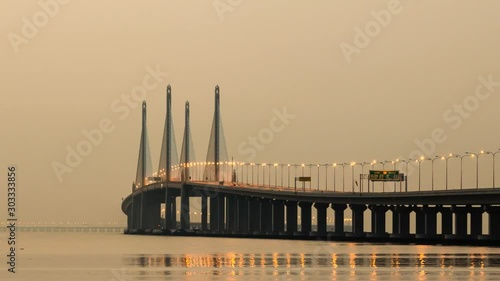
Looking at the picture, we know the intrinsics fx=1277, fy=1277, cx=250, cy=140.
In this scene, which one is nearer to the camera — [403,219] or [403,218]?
[403,219]

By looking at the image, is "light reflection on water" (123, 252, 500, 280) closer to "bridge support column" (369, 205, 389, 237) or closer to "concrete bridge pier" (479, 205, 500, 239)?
"concrete bridge pier" (479, 205, 500, 239)

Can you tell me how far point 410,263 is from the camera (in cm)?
7269

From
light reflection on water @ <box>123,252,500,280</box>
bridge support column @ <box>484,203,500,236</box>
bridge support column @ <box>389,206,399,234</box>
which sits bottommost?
bridge support column @ <box>389,206,399,234</box>

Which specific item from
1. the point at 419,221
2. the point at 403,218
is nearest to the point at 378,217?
the point at 403,218

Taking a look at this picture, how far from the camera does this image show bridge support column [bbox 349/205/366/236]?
188 meters

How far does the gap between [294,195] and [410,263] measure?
120m

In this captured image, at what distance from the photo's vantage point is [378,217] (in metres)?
190

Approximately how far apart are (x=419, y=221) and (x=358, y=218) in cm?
1252

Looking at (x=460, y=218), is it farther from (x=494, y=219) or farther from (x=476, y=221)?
(x=494, y=219)

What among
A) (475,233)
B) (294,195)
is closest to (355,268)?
(475,233)

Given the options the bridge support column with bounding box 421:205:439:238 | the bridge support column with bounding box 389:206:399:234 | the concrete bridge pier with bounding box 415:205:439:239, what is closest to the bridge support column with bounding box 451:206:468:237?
the concrete bridge pier with bounding box 415:205:439:239

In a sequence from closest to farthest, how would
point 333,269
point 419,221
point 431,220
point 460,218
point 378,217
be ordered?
point 333,269 → point 460,218 → point 431,220 → point 419,221 → point 378,217

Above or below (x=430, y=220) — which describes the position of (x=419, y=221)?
below

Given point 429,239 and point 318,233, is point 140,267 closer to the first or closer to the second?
point 429,239
